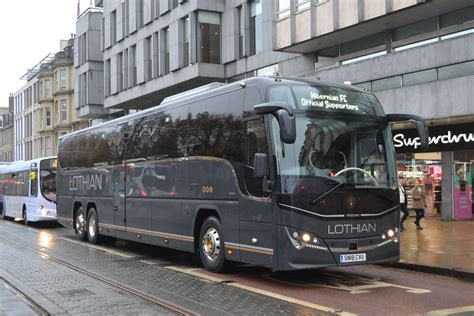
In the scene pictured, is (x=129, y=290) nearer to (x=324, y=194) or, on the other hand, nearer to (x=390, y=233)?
(x=324, y=194)

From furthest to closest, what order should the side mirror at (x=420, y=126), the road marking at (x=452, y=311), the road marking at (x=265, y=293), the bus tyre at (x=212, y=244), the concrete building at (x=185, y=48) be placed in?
the concrete building at (x=185, y=48) < the bus tyre at (x=212, y=244) < the side mirror at (x=420, y=126) < the road marking at (x=265, y=293) < the road marking at (x=452, y=311)

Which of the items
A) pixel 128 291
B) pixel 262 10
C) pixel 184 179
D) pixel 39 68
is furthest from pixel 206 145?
pixel 39 68

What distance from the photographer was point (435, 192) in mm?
21781

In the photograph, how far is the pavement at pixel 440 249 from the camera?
10.3m

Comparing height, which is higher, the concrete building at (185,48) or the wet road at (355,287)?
the concrete building at (185,48)

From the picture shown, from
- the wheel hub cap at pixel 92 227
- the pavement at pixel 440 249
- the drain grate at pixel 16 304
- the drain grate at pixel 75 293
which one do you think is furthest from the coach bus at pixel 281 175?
the wheel hub cap at pixel 92 227

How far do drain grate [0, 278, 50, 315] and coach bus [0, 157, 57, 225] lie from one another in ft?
46.9

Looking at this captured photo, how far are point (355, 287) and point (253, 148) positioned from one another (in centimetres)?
276

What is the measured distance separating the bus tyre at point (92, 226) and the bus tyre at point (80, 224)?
313 mm

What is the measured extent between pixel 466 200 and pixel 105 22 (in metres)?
30.5

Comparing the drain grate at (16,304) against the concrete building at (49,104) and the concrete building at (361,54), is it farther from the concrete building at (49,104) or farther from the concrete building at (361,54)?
the concrete building at (49,104)

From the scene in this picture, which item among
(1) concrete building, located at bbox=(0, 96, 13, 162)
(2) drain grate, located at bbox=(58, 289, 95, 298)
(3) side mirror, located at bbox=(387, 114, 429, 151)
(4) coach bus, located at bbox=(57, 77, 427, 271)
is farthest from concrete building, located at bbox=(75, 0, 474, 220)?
(1) concrete building, located at bbox=(0, 96, 13, 162)

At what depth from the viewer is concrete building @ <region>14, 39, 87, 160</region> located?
5900 cm

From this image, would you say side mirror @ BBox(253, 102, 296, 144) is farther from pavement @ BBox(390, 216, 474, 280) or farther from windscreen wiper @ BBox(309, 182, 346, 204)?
pavement @ BBox(390, 216, 474, 280)
